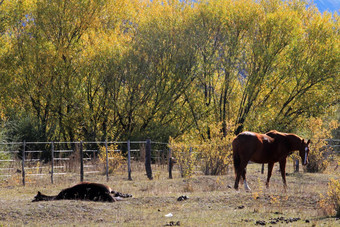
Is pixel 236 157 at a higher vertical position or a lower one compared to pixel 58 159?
lower

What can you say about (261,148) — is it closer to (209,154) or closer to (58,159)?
(209,154)

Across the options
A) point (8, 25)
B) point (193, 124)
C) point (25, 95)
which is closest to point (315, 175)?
point (193, 124)

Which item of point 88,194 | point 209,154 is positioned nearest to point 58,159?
point 209,154

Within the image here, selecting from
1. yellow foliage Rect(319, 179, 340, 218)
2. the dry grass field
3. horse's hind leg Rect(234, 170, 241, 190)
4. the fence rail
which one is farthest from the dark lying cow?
the fence rail

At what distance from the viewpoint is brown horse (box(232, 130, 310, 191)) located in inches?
712

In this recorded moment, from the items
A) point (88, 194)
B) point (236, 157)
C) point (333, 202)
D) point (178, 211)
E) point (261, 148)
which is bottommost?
point (178, 211)

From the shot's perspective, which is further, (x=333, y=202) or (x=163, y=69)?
(x=163, y=69)

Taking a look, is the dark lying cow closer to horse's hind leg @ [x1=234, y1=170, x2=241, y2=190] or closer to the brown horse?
horse's hind leg @ [x1=234, y1=170, x2=241, y2=190]

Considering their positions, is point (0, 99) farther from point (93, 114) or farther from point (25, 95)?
point (93, 114)

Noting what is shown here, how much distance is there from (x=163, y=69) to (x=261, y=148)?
16452mm

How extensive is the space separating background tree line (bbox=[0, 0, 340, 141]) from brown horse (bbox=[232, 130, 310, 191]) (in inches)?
551

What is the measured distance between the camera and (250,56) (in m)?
34.3

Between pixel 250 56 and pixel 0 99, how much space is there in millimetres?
15436

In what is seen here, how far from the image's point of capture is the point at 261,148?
18219mm
